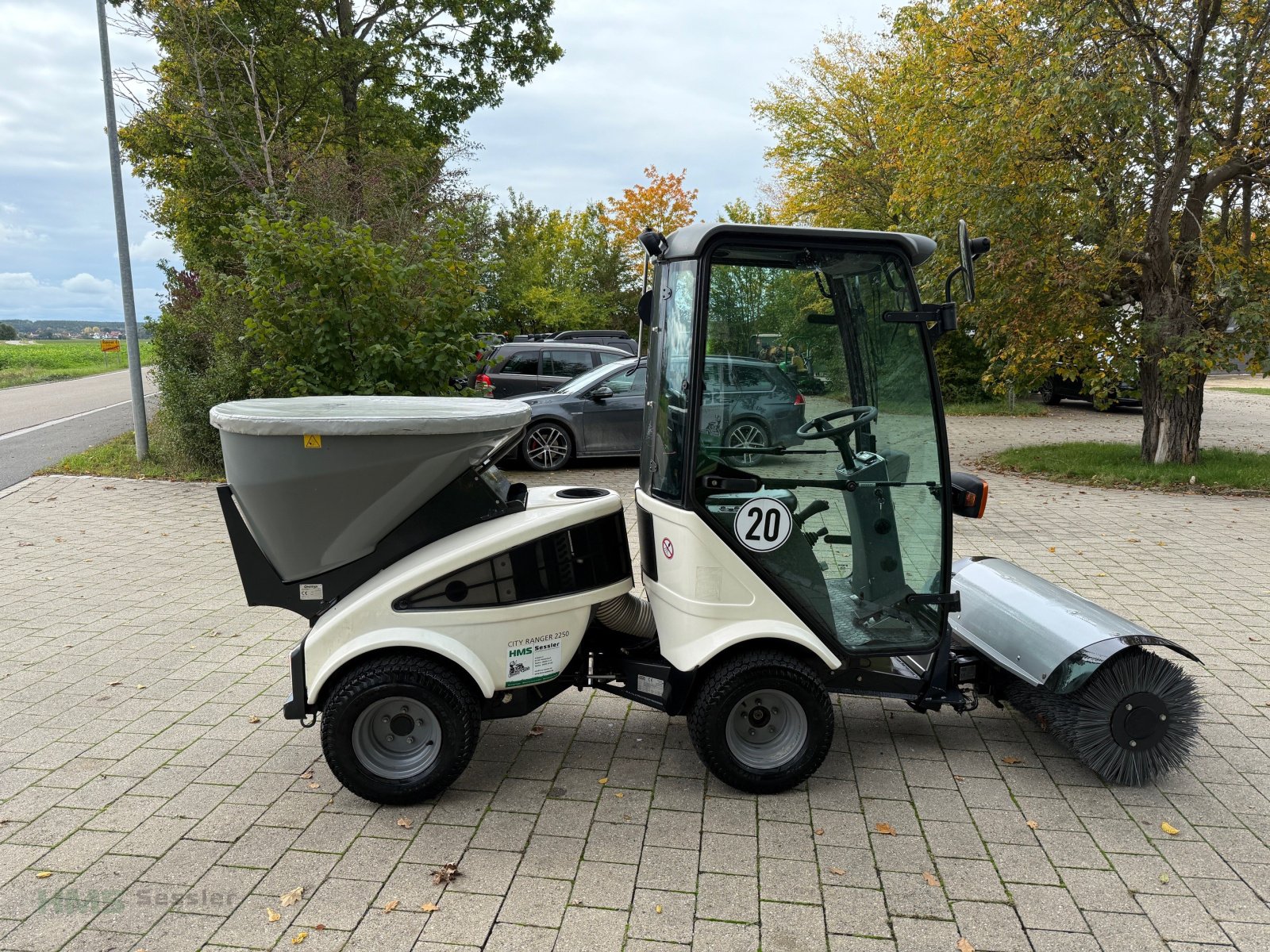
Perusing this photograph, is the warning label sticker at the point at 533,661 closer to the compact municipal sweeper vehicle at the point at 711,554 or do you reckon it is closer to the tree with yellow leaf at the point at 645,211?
the compact municipal sweeper vehicle at the point at 711,554

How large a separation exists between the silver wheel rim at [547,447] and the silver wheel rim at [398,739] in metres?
8.04

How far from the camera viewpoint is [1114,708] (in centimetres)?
342

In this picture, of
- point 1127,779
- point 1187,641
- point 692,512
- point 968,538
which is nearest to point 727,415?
point 692,512

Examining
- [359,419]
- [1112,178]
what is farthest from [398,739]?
[1112,178]

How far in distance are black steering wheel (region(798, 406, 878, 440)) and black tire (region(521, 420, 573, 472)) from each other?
815 centimetres

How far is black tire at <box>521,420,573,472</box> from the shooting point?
11344mm

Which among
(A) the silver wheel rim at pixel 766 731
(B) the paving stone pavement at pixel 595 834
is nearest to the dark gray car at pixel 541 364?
(B) the paving stone pavement at pixel 595 834

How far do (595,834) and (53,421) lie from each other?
18063mm

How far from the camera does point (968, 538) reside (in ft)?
25.7

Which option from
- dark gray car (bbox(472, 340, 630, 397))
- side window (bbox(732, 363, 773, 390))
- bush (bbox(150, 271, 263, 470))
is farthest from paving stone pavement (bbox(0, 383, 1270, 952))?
dark gray car (bbox(472, 340, 630, 397))

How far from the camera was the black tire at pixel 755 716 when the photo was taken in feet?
10.9

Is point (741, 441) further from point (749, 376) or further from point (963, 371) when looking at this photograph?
point (963, 371)

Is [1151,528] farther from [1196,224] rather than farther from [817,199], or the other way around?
[817,199]

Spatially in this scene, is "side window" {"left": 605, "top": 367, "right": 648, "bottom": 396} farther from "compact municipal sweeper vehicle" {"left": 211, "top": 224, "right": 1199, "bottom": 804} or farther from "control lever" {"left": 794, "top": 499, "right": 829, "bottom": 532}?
"control lever" {"left": 794, "top": 499, "right": 829, "bottom": 532}
